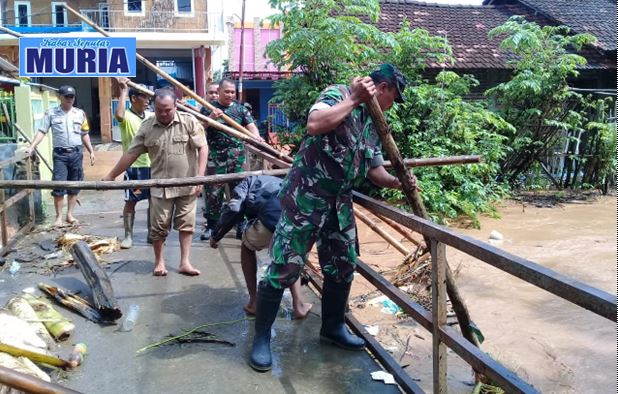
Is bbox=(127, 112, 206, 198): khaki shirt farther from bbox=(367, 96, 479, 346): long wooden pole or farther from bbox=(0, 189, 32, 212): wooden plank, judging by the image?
bbox=(367, 96, 479, 346): long wooden pole

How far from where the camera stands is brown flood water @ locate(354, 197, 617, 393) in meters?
4.34


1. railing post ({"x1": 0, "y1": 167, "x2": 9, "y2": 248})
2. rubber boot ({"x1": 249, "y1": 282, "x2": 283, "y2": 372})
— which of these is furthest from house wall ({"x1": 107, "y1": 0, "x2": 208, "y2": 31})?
→ rubber boot ({"x1": 249, "y1": 282, "x2": 283, "y2": 372})

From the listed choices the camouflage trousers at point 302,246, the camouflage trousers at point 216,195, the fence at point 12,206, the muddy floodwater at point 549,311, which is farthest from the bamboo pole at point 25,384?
the camouflage trousers at point 216,195

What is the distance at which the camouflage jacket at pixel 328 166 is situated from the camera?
9.09 feet

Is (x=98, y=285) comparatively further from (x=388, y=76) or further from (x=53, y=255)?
(x=388, y=76)

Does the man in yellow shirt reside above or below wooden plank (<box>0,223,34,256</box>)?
above

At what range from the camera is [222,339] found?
3.35 meters

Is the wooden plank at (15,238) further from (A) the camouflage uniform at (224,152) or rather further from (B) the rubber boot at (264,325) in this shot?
(B) the rubber boot at (264,325)

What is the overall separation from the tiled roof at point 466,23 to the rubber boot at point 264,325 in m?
9.96

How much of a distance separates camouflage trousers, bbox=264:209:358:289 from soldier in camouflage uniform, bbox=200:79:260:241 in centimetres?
292

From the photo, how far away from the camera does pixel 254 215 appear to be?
3453mm

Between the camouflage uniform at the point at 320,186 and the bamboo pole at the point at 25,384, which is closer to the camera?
the bamboo pole at the point at 25,384

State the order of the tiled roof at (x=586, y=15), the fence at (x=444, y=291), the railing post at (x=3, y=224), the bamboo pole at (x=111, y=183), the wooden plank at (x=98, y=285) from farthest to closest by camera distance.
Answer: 1. the tiled roof at (x=586, y=15)
2. the railing post at (x=3, y=224)
3. the wooden plank at (x=98, y=285)
4. the bamboo pole at (x=111, y=183)
5. the fence at (x=444, y=291)

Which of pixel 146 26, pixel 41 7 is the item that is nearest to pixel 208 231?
pixel 146 26
